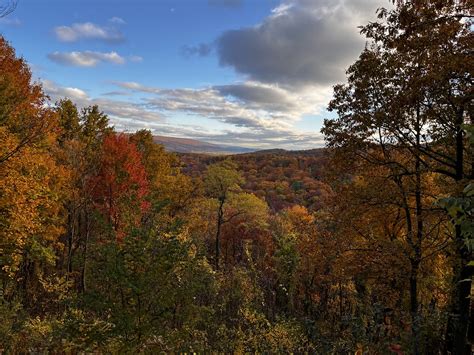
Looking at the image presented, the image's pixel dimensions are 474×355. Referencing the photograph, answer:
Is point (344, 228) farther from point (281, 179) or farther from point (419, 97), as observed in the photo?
point (281, 179)

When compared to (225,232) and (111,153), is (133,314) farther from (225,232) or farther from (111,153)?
(225,232)

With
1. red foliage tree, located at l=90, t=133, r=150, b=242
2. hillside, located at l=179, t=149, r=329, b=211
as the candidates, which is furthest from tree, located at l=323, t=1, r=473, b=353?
hillside, located at l=179, t=149, r=329, b=211

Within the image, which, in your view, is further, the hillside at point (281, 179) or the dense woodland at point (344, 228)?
the hillside at point (281, 179)

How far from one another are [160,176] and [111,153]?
5724 mm

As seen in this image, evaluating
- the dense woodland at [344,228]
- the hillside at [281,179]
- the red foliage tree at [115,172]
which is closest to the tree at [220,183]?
the red foliage tree at [115,172]

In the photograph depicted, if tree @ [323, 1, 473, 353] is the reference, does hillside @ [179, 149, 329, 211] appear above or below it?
below

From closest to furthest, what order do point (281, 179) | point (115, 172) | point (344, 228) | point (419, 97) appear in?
1. point (419, 97)
2. point (344, 228)
3. point (115, 172)
4. point (281, 179)

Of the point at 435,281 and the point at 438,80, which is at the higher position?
the point at 438,80

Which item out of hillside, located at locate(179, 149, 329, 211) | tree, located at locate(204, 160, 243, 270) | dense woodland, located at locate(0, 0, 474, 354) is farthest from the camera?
hillside, located at locate(179, 149, 329, 211)

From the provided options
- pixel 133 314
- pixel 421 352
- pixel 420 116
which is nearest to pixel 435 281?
pixel 421 352

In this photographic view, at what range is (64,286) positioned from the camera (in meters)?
17.1

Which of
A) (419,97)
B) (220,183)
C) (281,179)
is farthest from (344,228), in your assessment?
(281,179)

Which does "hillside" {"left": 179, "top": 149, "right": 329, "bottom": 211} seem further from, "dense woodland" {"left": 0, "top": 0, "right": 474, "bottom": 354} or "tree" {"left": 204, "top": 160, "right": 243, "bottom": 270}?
"dense woodland" {"left": 0, "top": 0, "right": 474, "bottom": 354}

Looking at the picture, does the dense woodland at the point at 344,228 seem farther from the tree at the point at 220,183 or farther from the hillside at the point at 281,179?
the hillside at the point at 281,179
